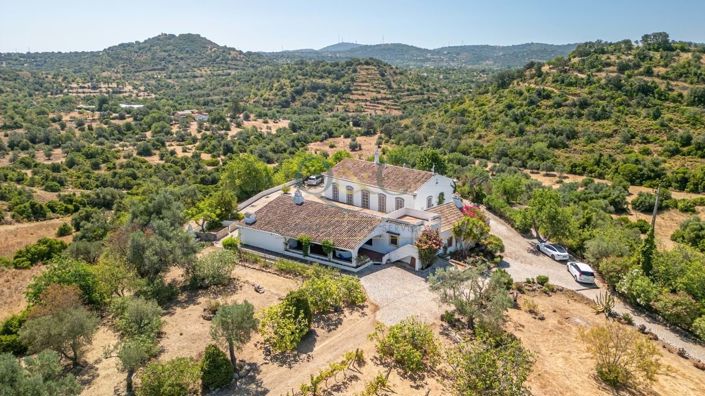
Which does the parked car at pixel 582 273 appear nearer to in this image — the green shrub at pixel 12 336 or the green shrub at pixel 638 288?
the green shrub at pixel 638 288

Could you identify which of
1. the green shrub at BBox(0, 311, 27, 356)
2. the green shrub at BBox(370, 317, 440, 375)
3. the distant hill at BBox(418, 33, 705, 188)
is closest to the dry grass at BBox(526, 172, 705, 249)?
the distant hill at BBox(418, 33, 705, 188)

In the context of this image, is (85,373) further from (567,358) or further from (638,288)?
(638,288)

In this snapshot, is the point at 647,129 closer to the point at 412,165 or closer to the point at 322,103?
the point at 412,165

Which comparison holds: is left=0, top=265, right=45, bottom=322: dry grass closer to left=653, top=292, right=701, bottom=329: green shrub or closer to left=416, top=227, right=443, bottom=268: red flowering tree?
left=416, top=227, right=443, bottom=268: red flowering tree

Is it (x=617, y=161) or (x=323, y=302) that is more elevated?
(x=323, y=302)

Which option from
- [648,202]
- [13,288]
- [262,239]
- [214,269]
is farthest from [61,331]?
[648,202]

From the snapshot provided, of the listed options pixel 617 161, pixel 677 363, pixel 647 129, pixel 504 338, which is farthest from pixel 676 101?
pixel 504 338

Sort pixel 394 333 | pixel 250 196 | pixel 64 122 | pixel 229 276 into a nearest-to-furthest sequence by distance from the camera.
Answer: pixel 394 333 → pixel 229 276 → pixel 250 196 → pixel 64 122

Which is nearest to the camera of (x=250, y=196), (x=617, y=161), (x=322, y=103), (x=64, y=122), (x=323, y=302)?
(x=323, y=302)
